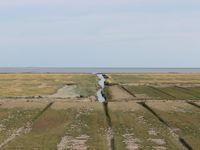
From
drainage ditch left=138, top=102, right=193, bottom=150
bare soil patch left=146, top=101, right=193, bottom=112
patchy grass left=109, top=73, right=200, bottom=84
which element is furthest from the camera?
patchy grass left=109, top=73, right=200, bottom=84

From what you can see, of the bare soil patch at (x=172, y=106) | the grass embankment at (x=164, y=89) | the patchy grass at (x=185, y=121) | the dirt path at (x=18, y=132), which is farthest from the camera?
the grass embankment at (x=164, y=89)

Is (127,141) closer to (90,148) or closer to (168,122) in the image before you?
(90,148)

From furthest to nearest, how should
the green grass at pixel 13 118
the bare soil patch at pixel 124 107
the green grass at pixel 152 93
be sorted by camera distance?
the green grass at pixel 152 93 → the bare soil patch at pixel 124 107 → the green grass at pixel 13 118

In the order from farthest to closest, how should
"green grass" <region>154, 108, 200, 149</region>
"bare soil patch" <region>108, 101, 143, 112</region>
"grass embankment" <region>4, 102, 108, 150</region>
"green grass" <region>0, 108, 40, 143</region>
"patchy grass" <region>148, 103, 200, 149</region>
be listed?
"bare soil patch" <region>108, 101, 143, 112</region> → "green grass" <region>0, 108, 40, 143</region> → "patchy grass" <region>148, 103, 200, 149</region> → "green grass" <region>154, 108, 200, 149</region> → "grass embankment" <region>4, 102, 108, 150</region>

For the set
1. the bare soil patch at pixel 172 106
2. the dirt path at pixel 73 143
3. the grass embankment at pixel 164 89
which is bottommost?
the dirt path at pixel 73 143

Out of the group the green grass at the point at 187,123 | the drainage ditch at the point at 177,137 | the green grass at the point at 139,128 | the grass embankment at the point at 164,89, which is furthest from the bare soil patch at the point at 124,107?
the grass embankment at the point at 164,89

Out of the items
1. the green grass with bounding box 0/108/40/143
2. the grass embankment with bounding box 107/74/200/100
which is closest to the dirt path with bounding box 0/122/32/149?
the green grass with bounding box 0/108/40/143

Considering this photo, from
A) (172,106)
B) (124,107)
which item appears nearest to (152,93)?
(172,106)

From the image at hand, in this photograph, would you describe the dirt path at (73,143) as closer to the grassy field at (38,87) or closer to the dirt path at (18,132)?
the dirt path at (18,132)

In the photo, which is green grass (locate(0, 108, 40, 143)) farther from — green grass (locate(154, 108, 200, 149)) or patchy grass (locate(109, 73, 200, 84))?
patchy grass (locate(109, 73, 200, 84))

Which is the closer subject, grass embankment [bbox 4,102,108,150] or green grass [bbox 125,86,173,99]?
grass embankment [bbox 4,102,108,150]

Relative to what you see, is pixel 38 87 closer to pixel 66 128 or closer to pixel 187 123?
pixel 66 128
